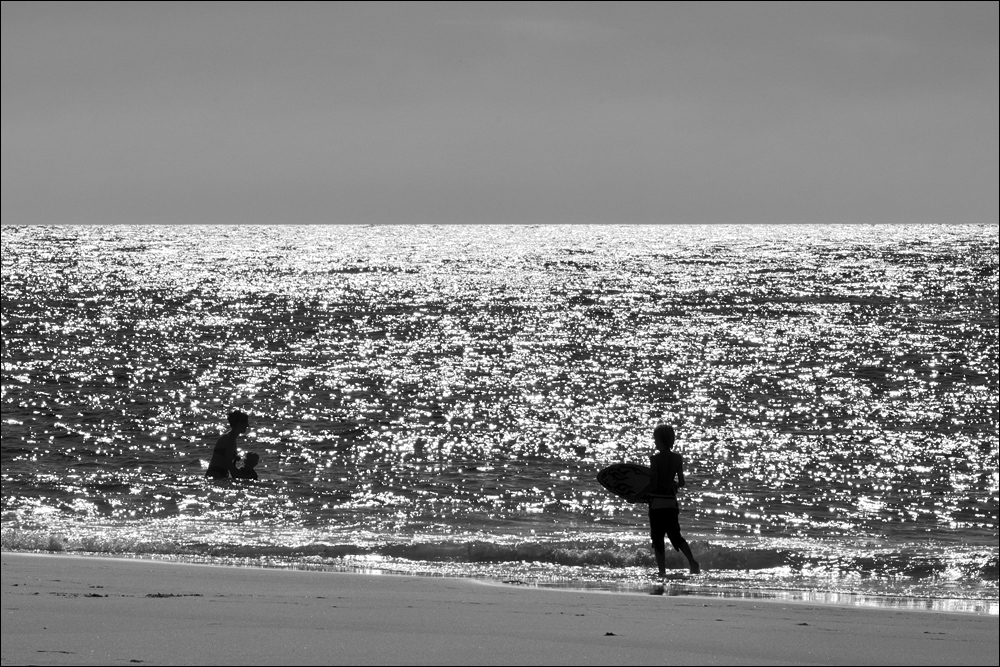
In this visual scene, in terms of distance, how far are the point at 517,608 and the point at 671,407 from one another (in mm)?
29927

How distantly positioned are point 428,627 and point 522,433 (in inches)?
994

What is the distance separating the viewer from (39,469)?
85.5 ft

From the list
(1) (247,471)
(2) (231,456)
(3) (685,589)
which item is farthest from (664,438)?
(2) (231,456)

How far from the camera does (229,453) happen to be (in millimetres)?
14289

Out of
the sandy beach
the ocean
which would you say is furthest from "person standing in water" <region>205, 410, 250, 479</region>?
the sandy beach

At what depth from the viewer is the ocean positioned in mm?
16031

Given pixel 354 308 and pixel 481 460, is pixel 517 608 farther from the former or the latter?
pixel 354 308

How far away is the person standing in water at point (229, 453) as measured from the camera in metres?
13.7

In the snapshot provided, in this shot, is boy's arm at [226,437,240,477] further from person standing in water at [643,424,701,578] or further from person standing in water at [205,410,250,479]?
person standing in water at [643,424,701,578]

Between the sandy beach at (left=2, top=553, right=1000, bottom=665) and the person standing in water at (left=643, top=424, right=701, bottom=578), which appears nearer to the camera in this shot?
the sandy beach at (left=2, top=553, right=1000, bottom=665)

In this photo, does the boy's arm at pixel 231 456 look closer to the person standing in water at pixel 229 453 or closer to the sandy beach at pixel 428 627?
the person standing in water at pixel 229 453

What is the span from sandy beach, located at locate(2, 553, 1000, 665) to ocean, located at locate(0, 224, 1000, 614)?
233 centimetres

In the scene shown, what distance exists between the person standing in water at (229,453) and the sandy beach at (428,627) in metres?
2.70

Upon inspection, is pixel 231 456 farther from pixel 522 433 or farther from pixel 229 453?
pixel 522 433
